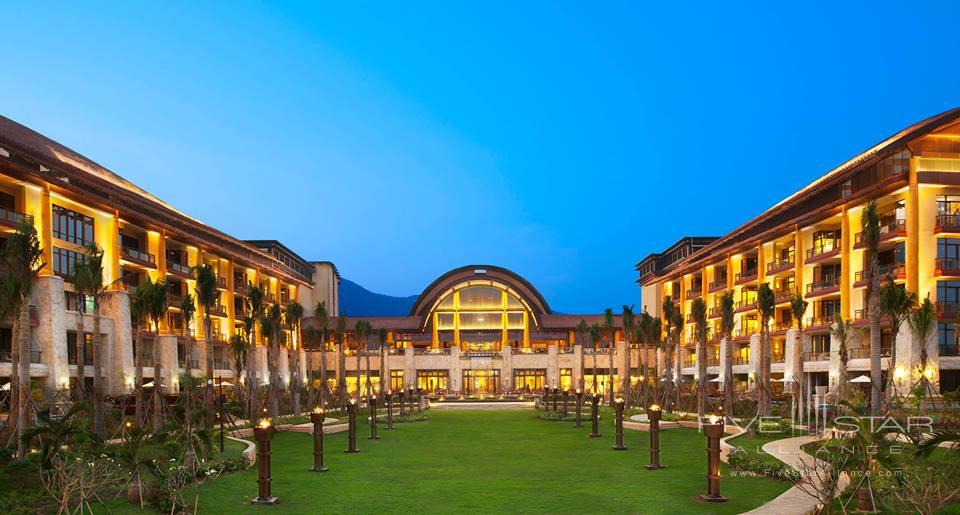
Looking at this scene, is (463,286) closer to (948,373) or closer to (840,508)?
(948,373)

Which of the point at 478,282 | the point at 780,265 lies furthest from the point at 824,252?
the point at 478,282

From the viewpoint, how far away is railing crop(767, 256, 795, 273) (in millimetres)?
58688

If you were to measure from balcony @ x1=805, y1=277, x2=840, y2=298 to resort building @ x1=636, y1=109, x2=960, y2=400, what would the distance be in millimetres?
108

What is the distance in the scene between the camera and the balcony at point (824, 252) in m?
52.1

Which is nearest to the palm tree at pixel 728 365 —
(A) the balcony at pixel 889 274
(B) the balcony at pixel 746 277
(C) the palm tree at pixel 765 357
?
(C) the palm tree at pixel 765 357

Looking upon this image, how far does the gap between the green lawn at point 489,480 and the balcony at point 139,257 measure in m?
24.7

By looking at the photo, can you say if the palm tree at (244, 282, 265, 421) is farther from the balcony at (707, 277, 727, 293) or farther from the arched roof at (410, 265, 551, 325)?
the arched roof at (410, 265, 551, 325)

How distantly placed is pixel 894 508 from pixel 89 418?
2557 centimetres

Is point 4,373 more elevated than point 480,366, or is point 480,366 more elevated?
point 4,373

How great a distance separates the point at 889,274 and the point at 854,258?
880 cm

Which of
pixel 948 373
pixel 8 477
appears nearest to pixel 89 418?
pixel 8 477

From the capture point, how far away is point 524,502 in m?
17.1

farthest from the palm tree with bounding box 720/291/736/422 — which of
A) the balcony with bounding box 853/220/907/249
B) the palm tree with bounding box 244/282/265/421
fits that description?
the palm tree with bounding box 244/282/265/421

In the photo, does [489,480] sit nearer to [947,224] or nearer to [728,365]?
[728,365]
